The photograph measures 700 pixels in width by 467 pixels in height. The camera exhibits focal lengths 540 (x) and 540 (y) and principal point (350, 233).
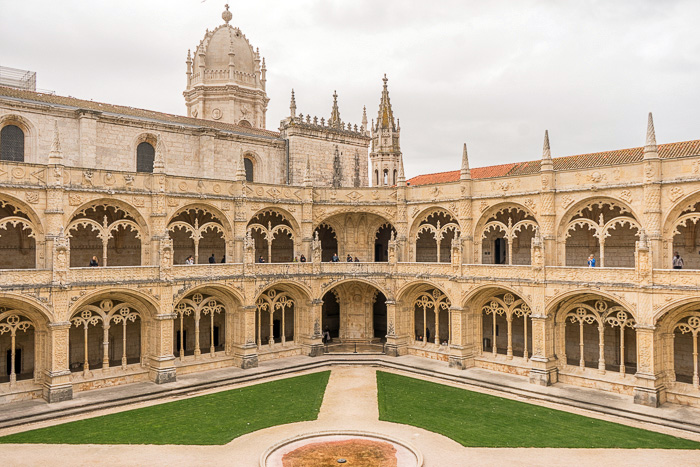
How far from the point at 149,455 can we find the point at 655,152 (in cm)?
2338

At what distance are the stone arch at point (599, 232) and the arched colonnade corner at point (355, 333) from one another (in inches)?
117

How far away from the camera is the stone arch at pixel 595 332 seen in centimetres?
2538

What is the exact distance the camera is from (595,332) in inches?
1152

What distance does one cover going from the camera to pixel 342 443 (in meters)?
18.7

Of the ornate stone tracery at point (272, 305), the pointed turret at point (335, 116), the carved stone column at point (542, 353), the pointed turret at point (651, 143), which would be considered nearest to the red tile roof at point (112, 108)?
the pointed turret at point (335, 116)

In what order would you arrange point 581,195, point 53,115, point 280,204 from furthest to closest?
point 280,204 < point 53,115 < point 581,195

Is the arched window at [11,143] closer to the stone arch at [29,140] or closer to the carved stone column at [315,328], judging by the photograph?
the stone arch at [29,140]

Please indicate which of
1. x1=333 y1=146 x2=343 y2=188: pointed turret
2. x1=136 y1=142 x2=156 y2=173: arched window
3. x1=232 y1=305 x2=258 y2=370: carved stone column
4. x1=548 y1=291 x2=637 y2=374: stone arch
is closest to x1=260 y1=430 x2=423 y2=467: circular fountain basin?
x1=232 y1=305 x2=258 y2=370: carved stone column

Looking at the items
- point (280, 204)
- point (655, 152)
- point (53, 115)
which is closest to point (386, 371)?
point (280, 204)

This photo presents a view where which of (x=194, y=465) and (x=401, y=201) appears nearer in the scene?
(x=194, y=465)

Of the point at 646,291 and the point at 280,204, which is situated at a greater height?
the point at 280,204

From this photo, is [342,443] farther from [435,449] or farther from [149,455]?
[149,455]

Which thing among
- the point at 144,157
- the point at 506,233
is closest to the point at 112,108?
the point at 144,157

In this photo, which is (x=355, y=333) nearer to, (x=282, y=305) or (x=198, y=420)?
(x=282, y=305)
